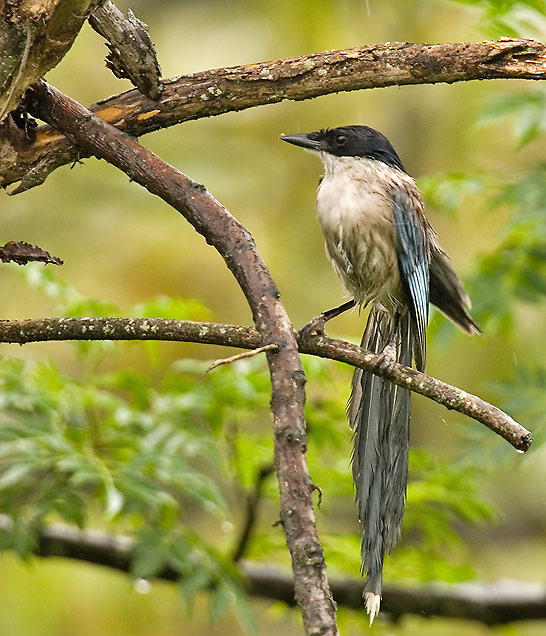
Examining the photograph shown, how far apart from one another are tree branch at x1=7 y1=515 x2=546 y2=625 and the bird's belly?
3.39 feet

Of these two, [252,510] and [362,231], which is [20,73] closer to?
[362,231]

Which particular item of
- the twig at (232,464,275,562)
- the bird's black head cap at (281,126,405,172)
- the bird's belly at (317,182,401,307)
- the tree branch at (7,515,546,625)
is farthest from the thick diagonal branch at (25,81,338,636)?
the tree branch at (7,515,546,625)

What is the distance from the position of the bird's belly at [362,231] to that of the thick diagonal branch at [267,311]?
786 mm

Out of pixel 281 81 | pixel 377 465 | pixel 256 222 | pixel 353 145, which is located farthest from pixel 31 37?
pixel 256 222

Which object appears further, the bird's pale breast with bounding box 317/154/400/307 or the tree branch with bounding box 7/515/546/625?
the tree branch with bounding box 7/515/546/625

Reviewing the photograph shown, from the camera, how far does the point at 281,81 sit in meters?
1.63

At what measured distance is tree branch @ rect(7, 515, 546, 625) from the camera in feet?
8.82

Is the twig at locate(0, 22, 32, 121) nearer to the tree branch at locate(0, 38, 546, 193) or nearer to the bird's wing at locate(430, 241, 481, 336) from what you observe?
the tree branch at locate(0, 38, 546, 193)

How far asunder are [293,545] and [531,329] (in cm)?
412

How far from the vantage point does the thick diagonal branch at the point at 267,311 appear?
104 cm

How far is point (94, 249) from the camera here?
5.15 metres

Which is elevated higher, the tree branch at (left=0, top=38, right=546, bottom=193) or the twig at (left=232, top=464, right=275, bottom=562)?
the tree branch at (left=0, top=38, right=546, bottom=193)

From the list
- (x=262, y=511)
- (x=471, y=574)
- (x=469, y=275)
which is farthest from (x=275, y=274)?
(x=471, y=574)

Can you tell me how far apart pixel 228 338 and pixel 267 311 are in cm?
14
